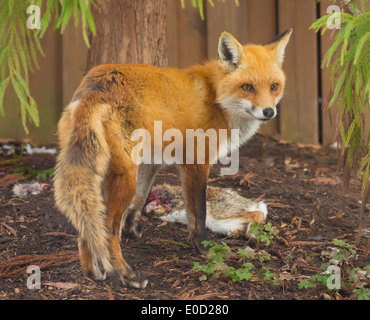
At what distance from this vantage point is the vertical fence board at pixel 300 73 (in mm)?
6750

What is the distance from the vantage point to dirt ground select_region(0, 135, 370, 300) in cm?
357

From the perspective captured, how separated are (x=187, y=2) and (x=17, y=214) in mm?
3559

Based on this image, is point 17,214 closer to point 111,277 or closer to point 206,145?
point 111,277

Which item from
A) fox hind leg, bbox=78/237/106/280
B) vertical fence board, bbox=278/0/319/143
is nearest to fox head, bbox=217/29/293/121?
fox hind leg, bbox=78/237/106/280

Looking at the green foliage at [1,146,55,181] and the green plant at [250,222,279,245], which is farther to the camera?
the green foliage at [1,146,55,181]

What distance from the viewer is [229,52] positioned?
4.26 meters

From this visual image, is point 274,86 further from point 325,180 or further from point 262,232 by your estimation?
point 325,180

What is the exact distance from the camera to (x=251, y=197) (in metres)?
5.29

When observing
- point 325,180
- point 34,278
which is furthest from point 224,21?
point 34,278

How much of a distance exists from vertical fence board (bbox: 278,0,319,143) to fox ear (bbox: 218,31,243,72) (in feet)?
9.18

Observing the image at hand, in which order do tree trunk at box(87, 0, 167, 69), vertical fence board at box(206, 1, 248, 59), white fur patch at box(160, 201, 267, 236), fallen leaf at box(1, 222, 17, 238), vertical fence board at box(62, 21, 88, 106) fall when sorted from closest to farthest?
fallen leaf at box(1, 222, 17, 238) → white fur patch at box(160, 201, 267, 236) → tree trunk at box(87, 0, 167, 69) → vertical fence board at box(62, 21, 88, 106) → vertical fence board at box(206, 1, 248, 59)

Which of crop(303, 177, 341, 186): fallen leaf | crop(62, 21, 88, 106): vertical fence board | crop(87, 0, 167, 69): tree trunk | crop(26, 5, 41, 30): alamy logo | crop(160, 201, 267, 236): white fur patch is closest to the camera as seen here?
crop(26, 5, 41, 30): alamy logo

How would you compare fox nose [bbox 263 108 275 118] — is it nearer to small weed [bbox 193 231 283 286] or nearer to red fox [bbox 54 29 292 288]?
red fox [bbox 54 29 292 288]

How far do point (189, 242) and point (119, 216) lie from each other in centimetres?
97
